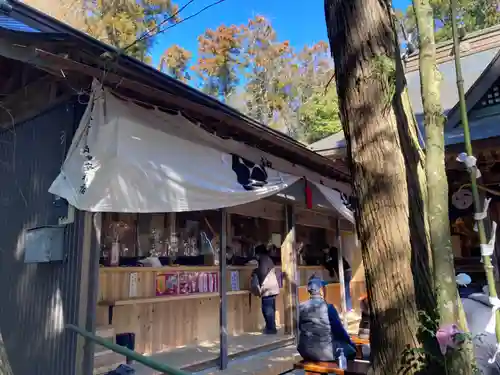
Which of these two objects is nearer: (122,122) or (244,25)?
(122,122)

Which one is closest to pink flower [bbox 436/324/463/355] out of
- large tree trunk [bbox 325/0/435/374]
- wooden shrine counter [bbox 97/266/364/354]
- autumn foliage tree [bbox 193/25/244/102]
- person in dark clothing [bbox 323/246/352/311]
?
large tree trunk [bbox 325/0/435/374]

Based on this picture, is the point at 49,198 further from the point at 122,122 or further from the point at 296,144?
the point at 296,144

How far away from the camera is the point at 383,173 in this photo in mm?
2152

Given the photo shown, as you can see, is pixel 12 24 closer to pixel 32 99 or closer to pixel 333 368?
pixel 32 99

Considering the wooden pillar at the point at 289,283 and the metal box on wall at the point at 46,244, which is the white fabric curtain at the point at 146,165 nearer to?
the metal box on wall at the point at 46,244

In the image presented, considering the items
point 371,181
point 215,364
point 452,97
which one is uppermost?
point 452,97

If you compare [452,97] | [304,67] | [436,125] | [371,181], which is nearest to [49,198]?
[371,181]

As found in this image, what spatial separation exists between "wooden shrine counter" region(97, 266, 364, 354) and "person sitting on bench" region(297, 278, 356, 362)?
2243mm

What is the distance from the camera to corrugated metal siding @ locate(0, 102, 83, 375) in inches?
161

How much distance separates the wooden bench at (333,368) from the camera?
15.2ft

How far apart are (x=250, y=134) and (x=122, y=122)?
2.02 metres

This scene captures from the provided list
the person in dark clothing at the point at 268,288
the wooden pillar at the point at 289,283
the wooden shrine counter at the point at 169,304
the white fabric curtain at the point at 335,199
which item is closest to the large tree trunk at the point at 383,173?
the wooden shrine counter at the point at 169,304

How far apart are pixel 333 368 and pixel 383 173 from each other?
3343mm

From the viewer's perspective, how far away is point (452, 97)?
26.5 feet
